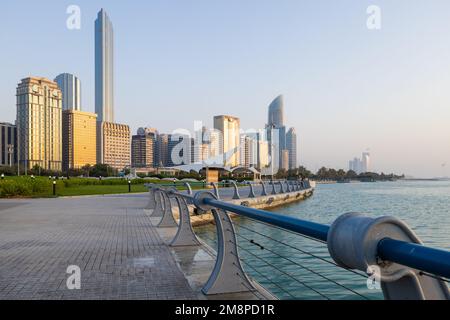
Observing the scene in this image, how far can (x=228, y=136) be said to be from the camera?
297ft

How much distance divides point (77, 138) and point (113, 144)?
18621 millimetres

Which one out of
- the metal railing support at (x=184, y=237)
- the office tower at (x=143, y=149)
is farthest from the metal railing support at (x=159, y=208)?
the office tower at (x=143, y=149)

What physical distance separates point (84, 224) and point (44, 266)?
18.2ft

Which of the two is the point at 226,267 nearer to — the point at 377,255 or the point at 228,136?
the point at 377,255

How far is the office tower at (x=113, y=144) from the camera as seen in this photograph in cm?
15000

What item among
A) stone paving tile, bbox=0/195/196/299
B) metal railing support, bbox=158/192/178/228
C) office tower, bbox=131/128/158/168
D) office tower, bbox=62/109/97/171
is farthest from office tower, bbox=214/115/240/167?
office tower, bbox=131/128/158/168

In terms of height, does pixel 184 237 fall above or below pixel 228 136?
below

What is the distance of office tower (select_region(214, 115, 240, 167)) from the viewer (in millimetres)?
83812

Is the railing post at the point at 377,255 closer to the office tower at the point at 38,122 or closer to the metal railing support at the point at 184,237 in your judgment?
the metal railing support at the point at 184,237

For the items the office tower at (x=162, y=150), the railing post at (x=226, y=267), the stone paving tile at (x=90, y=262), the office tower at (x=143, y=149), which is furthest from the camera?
the office tower at (x=143, y=149)

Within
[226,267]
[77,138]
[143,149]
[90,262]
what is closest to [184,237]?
[90,262]

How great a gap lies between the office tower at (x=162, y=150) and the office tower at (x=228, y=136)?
61.1 m

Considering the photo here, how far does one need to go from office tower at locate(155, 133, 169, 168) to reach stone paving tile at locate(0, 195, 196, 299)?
5635 inches

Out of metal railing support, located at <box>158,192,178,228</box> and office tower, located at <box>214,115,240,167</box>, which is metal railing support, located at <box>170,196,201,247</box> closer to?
metal railing support, located at <box>158,192,178,228</box>
